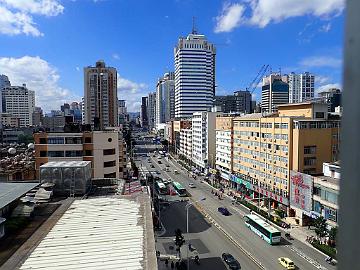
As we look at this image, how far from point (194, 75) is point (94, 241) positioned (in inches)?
3995

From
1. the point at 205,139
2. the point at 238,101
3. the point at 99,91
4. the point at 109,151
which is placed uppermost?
the point at 238,101

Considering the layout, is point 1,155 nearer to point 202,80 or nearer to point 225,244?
point 225,244

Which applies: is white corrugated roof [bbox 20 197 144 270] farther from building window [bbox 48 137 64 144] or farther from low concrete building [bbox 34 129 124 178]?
building window [bbox 48 137 64 144]

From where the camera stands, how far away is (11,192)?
1592cm

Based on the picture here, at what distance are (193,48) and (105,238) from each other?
104356mm

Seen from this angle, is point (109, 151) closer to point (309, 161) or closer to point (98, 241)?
point (309, 161)

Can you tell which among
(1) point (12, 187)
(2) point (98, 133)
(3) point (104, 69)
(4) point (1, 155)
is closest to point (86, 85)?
(3) point (104, 69)

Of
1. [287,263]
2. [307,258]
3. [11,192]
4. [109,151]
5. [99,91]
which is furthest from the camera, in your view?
[99,91]

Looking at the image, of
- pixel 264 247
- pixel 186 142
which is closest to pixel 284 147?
pixel 264 247

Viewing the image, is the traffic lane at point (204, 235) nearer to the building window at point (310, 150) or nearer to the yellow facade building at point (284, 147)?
the yellow facade building at point (284, 147)

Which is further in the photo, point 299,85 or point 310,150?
point 299,85

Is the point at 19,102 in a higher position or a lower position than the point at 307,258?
higher

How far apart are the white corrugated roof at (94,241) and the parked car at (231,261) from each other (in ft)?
27.9

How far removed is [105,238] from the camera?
12.7m
